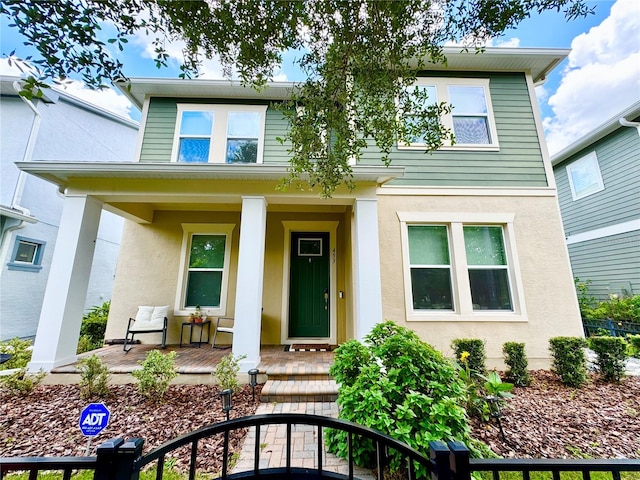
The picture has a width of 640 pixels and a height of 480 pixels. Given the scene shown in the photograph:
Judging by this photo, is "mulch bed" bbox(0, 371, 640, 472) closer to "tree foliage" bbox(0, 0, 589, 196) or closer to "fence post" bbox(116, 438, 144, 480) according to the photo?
"fence post" bbox(116, 438, 144, 480)

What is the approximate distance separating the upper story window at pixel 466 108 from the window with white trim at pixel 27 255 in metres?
10.7

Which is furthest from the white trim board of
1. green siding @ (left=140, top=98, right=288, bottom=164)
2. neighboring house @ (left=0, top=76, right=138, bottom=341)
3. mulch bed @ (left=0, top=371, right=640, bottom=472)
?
neighboring house @ (left=0, top=76, right=138, bottom=341)

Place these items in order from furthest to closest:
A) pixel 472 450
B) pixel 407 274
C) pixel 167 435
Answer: pixel 407 274
pixel 167 435
pixel 472 450

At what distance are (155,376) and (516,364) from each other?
208 inches

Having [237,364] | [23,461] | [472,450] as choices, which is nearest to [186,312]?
[237,364]

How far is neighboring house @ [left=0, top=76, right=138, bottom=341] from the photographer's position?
6523 mm

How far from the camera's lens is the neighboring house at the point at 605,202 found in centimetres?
686

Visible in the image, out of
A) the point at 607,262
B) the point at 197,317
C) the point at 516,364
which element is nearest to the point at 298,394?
the point at 197,317

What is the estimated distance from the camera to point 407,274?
15.8 feet

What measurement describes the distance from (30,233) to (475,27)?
1073 cm

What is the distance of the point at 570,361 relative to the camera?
393cm

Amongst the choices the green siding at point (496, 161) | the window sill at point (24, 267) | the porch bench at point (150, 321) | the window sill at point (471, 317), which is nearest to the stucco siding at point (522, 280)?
the window sill at point (471, 317)

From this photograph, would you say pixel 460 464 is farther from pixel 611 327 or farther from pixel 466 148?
pixel 611 327

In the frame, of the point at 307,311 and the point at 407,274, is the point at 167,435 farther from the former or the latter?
the point at 407,274
